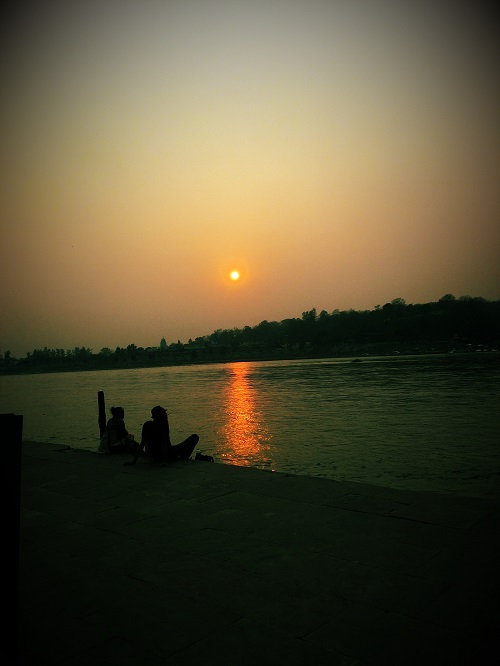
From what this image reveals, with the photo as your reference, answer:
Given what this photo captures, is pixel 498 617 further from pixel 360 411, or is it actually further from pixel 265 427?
pixel 360 411

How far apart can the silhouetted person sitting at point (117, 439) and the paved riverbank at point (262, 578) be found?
379 cm

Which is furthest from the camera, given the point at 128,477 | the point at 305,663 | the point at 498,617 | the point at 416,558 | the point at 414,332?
the point at 414,332

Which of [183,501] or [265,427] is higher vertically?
[183,501]

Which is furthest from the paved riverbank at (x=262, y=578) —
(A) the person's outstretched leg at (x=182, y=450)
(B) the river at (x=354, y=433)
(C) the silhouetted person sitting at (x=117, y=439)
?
(B) the river at (x=354, y=433)

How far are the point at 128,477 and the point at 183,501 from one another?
6.59 ft

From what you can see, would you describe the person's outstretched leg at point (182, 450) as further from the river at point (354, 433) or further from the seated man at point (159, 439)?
the river at point (354, 433)

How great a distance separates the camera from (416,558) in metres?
4.27

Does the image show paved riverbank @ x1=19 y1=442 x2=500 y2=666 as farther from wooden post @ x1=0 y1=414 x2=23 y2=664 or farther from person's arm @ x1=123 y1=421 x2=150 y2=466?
person's arm @ x1=123 y1=421 x2=150 y2=466

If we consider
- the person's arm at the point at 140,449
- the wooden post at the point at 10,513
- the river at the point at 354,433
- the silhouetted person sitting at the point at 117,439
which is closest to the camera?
the wooden post at the point at 10,513

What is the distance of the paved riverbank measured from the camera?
3.08 meters

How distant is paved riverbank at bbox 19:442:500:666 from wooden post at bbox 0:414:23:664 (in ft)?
2.69

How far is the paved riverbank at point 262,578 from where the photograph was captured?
308 centimetres

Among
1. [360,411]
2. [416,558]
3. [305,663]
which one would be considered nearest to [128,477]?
[416,558]

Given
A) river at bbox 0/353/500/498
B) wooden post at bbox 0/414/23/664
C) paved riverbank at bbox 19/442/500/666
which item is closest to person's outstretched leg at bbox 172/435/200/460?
paved riverbank at bbox 19/442/500/666
